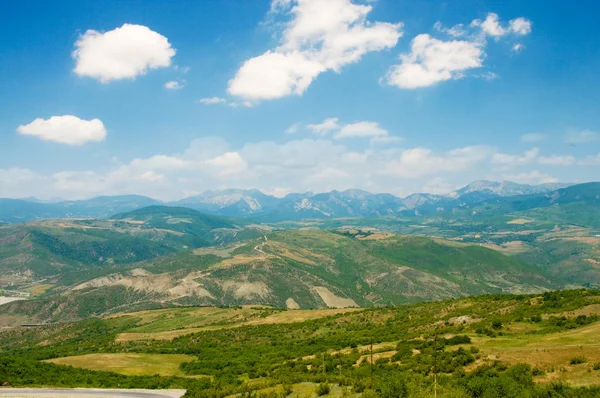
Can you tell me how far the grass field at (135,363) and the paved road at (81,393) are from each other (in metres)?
20.3

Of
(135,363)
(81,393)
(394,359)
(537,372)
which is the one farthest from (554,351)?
(135,363)

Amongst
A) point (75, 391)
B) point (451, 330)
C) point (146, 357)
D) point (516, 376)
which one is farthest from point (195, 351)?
point (516, 376)

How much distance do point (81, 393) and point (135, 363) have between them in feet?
103

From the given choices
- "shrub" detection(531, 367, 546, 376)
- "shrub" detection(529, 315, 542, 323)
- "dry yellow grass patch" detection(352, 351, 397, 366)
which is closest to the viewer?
"shrub" detection(531, 367, 546, 376)

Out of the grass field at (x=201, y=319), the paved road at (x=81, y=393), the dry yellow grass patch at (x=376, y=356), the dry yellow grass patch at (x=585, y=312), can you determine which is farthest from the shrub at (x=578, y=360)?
the grass field at (x=201, y=319)

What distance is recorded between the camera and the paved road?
39.5 meters

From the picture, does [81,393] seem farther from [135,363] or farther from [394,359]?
[394,359]

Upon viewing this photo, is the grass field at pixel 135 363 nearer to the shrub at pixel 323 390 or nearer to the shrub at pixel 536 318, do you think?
the shrub at pixel 323 390

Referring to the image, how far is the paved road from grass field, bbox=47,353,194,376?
2027 cm

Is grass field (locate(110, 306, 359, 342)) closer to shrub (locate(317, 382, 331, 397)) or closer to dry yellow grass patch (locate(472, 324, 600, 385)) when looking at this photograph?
dry yellow grass patch (locate(472, 324, 600, 385))

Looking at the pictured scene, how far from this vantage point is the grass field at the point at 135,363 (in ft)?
213

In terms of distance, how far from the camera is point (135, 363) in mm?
70875

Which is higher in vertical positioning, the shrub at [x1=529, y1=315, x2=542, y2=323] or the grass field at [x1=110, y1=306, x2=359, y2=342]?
the shrub at [x1=529, y1=315, x2=542, y2=323]

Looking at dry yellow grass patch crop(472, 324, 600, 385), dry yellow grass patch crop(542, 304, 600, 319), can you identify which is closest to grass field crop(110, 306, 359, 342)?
dry yellow grass patch crop(542, 304, 600, 319)
